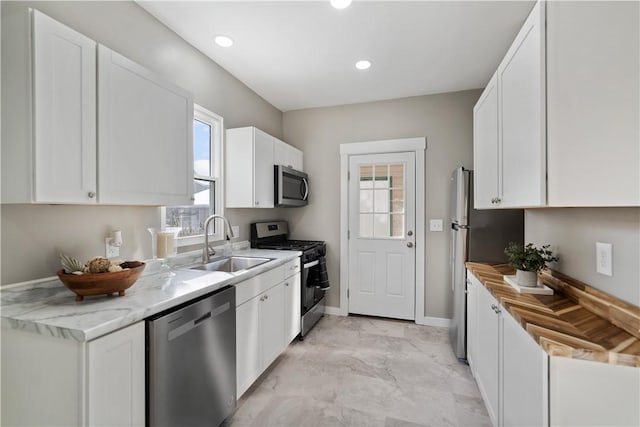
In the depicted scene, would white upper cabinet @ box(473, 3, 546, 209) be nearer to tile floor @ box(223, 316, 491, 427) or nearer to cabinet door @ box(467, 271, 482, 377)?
cabinet door @ box(467, 271, 482, 377)

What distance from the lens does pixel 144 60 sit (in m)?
1.93

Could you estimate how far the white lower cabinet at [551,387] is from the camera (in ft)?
3.03

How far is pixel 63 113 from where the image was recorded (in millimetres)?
1213

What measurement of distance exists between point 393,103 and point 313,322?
274cm

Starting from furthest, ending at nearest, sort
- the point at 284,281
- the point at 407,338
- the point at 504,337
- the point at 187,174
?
the point at 407,338 < the point at 284,281 < the point at 187,174 < the point at 504,337

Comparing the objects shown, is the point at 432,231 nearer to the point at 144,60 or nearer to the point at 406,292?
the point at 406,292

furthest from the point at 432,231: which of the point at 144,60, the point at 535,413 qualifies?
the point at 144,60

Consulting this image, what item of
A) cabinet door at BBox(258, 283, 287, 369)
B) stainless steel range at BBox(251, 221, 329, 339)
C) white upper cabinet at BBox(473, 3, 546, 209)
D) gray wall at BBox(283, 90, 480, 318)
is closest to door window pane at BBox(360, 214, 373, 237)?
gray wall at BBox(283, 90, 480, 318)

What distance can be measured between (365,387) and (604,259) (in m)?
1.71

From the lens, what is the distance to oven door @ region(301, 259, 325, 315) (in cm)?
293

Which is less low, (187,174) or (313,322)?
(187,174)

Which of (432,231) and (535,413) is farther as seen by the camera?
(432,231)

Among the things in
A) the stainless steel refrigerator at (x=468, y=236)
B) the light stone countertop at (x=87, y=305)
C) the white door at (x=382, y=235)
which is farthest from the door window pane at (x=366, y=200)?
the light stone countertop at (x=87, y=305)

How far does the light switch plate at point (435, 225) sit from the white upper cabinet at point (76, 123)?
9.06ft
